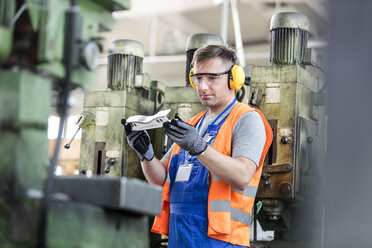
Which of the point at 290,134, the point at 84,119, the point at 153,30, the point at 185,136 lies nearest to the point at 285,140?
Answer: the point at 290,134

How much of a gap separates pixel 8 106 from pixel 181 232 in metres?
1.47

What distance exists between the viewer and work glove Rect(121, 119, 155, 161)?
2732 millimetres

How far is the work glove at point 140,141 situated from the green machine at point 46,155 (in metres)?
1.20

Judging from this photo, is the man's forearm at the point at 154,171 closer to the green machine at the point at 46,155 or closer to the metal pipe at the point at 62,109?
the green machine at the point at 46,155

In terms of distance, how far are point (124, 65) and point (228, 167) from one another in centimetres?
235

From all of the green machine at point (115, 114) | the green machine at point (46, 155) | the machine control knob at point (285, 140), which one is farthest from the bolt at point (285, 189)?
the green machine at point (46, 155)

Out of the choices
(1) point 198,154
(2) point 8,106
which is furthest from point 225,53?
(2) point 8,106

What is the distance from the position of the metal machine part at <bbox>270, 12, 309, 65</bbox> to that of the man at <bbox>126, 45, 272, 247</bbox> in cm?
140

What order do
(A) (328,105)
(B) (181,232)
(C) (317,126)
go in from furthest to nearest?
1. (C) (317,126)
2. (B) (181,232)
3. (A) (328,105)

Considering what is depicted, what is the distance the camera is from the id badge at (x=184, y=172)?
2689 mm

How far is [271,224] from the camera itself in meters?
4.24

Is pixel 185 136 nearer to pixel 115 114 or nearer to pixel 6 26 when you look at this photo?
pixel 6 26

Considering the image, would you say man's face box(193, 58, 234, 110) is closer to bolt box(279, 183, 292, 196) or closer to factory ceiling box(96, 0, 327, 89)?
bolt box(279, 183, 292, 196)

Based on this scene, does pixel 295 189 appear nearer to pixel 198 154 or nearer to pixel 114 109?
pixel 114 109
